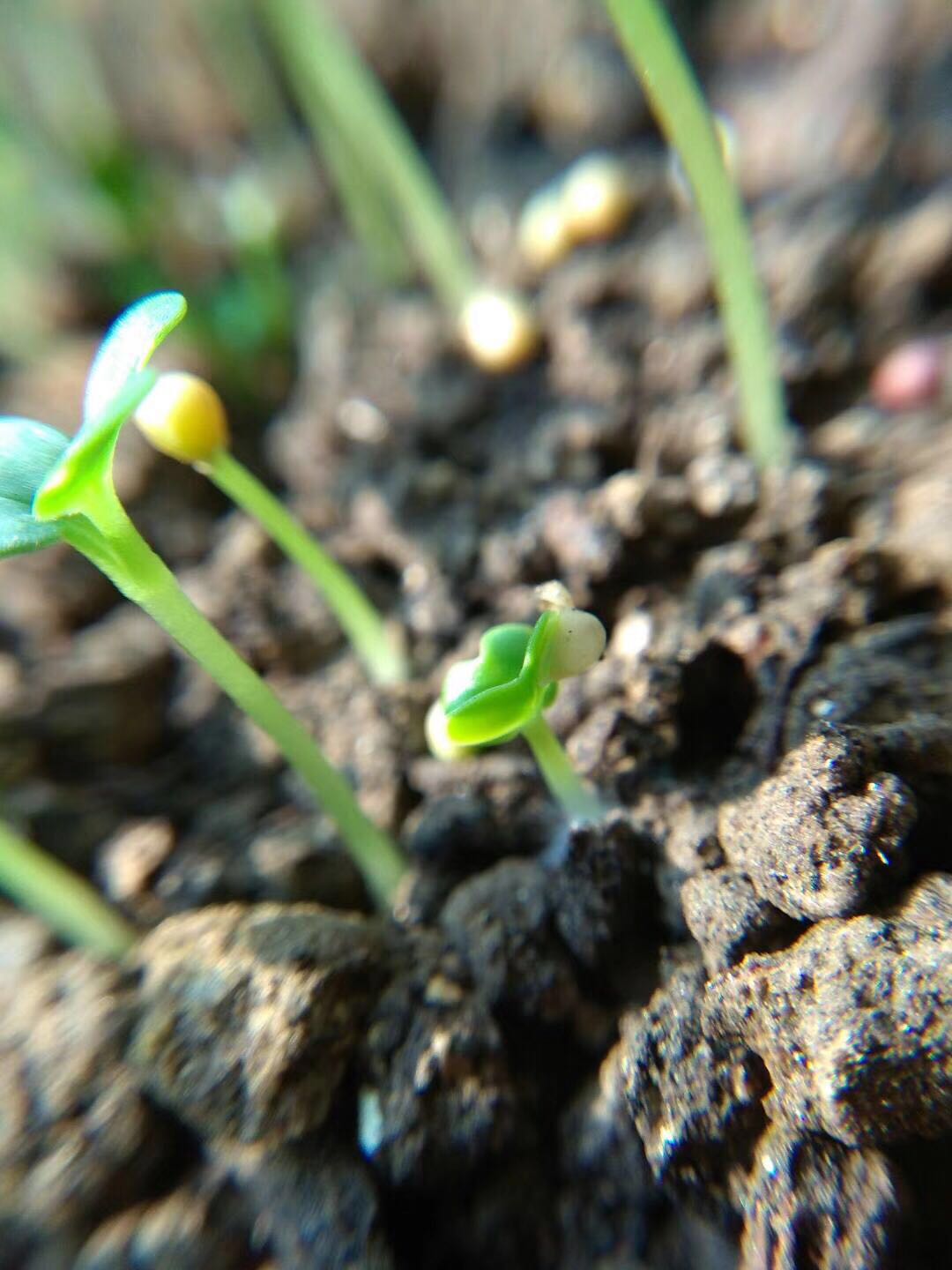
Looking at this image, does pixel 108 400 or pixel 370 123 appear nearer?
pixel 108 400

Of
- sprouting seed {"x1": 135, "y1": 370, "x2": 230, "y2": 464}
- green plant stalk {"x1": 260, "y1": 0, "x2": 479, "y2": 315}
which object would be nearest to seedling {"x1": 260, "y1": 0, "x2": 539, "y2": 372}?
green plant stalk {"x1": 260, "y1": 0, "x2": 479, "y2": 315}

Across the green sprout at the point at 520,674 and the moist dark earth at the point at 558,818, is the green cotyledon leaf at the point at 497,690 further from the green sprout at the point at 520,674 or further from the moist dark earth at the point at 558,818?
the moist dark earth at the point at 558,818

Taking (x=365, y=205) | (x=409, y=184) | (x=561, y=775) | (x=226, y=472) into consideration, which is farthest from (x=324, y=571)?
(x=365, y=205)

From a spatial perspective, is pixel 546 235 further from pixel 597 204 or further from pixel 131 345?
pixel 131 345

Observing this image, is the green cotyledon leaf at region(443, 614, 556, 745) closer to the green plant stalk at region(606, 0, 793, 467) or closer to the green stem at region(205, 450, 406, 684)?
the green stem at region(205, 450, 406, 684)

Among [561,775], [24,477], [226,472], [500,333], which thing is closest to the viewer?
[24,477]

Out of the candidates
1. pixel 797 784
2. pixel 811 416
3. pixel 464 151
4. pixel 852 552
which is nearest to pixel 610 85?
pixel 464 151
